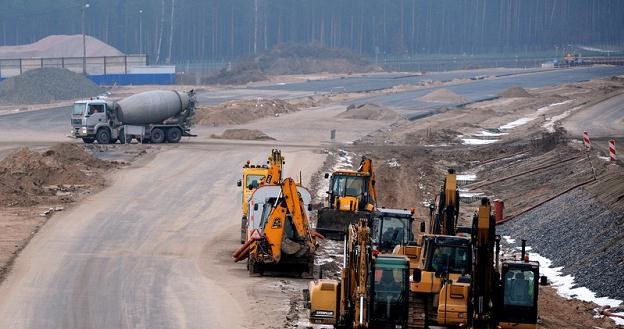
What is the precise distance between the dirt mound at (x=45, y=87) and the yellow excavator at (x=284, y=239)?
79070mm

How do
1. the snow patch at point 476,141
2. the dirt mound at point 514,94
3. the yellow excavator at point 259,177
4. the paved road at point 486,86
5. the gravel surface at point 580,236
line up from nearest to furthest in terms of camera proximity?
1. the gravel surface at point 580,236
2. the yellow excavator at point 259,177
3. the snow patch at point 476,141
4. the paved road at point 486,86
5. the dirt mound at point 514,94

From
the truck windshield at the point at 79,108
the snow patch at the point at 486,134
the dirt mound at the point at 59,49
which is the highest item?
the dirt mound at the point at 59,49

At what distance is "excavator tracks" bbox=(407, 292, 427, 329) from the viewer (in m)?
18.9

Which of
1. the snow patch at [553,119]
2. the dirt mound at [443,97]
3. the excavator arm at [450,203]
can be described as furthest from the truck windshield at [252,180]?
the dirt mound at [443,97]

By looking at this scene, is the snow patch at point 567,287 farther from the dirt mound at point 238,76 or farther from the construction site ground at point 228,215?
the dirt mound at point 238,76

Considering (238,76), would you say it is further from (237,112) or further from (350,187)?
(350,187)

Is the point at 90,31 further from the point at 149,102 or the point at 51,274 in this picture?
the point at 51,274

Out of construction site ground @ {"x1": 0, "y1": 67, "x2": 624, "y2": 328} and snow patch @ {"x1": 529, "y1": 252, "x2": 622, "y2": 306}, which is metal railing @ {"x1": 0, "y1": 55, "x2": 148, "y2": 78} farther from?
snow patch @ {"x1": 529, "y1": 252, "x2": 622, "y2": 306}

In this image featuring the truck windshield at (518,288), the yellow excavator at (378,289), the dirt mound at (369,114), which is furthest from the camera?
the dirt mound at (369,114)

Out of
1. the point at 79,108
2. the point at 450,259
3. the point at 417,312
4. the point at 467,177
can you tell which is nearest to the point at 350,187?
the point at 450,259

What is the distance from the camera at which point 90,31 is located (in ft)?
633

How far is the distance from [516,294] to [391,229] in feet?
26.1

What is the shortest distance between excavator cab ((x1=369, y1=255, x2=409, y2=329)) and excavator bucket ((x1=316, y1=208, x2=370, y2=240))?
13.9m

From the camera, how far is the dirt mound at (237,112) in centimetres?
7281
